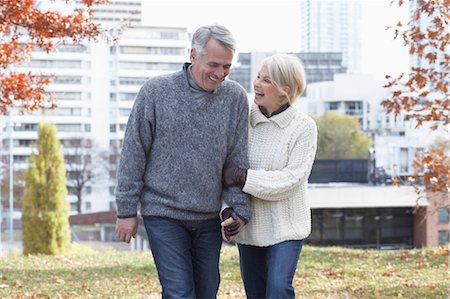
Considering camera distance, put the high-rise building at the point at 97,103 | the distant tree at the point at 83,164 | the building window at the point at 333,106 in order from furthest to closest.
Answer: the building window at the point at 333,106
the high-rise building at the point at 97,103
the distant tree at the point at 83,164

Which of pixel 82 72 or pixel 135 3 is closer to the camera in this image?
pixel 82 72

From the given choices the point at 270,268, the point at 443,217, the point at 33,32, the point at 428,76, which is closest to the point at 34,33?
the point at 33,32

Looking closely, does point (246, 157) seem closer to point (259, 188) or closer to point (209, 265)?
point (259, 188)

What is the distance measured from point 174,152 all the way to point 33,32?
145 inches

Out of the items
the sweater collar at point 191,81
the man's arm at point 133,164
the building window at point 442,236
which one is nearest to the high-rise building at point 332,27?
the building window at point 442,236

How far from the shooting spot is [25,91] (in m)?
6.71

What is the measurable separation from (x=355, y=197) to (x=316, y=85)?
3318 centimetres

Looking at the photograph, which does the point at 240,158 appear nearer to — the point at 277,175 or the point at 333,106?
the point at 277,175

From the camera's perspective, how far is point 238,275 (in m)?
6.31

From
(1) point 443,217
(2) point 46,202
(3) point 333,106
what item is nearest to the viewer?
(2) point 46,202

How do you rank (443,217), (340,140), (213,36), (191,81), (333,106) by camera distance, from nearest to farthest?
(213,36)
(191,81)
(443,217)
(340,140)
(333,106)

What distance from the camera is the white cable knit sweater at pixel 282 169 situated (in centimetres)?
307

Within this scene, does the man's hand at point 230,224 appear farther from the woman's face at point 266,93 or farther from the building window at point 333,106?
the building window at point 333,106

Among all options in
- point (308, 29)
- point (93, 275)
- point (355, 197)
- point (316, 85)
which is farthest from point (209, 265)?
point (308, 29)
